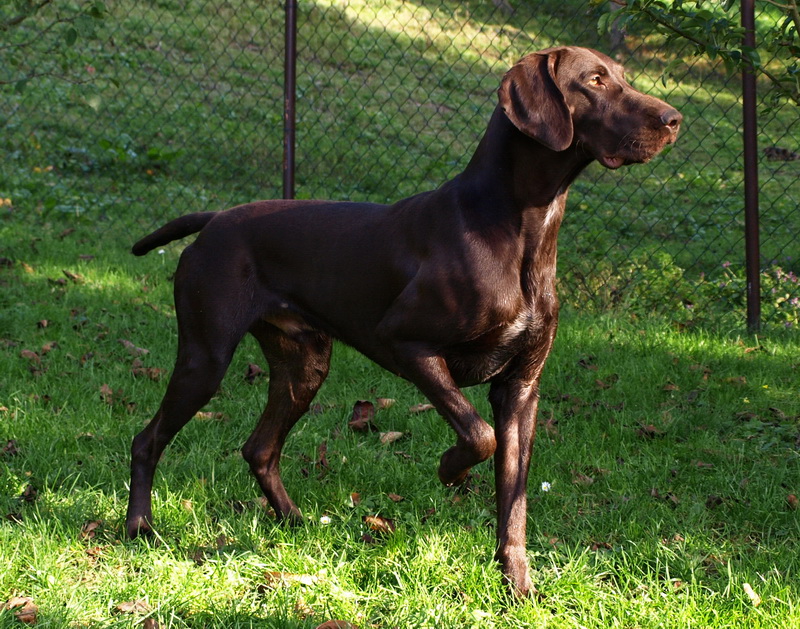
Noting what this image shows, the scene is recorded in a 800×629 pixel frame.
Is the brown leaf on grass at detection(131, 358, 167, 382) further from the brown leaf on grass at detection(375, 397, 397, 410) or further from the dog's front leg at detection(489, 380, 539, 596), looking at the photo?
the dog's front leg at detection(489, 380, 539, 596)

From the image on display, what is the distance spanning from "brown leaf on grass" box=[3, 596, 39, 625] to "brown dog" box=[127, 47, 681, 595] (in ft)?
1.80

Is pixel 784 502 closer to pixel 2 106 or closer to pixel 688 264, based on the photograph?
pixel 688 264

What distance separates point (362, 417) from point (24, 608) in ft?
6.34

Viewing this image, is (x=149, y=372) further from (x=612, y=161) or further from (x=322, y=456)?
(x=612, y=161)

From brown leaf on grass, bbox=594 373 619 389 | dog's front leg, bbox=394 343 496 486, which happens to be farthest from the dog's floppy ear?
brown leaf on grass, bbox=594 373 619 389

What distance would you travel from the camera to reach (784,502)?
3.57m

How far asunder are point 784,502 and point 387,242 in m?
1.80

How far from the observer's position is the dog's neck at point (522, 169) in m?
2.89

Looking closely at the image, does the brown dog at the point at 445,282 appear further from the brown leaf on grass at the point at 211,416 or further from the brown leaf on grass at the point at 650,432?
the brown leaf on grass at the point at 650,432

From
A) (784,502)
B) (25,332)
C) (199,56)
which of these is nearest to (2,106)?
(199,56)

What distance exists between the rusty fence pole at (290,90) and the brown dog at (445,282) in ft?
8.60

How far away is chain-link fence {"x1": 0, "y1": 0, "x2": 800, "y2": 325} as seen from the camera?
6.52 m

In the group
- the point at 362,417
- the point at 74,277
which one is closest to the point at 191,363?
the point at 362,417

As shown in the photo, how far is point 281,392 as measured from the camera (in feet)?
12.0
